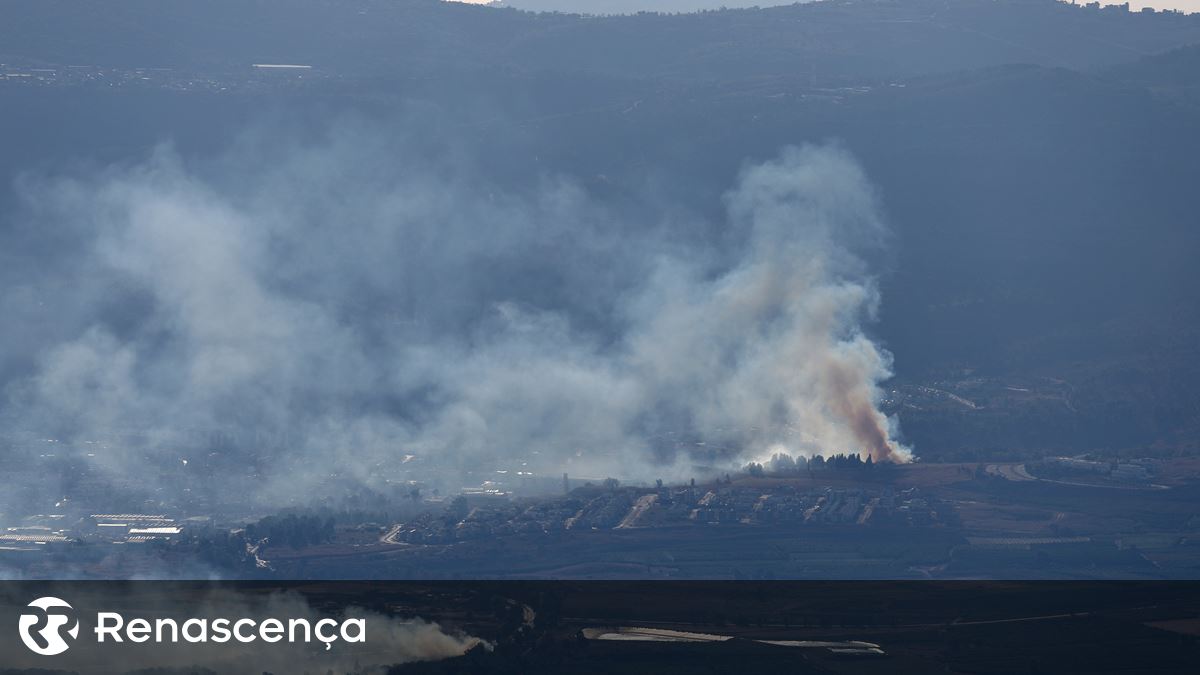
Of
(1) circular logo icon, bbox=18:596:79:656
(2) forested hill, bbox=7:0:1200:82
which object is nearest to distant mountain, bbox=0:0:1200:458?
(2) forested hill, bbox=7:0:1200:82

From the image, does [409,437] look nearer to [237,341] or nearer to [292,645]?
[237,341]

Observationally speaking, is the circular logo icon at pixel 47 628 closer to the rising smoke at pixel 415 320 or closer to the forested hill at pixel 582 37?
the rising smoke at pixel 415 320

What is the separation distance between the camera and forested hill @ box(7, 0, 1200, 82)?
12375 centimetres

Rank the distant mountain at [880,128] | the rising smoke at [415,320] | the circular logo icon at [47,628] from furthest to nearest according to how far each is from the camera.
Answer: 1. the distant mountain at [880,128]
2. the rising smoke at [415,320]
3. the circular logo icon at [47,628]

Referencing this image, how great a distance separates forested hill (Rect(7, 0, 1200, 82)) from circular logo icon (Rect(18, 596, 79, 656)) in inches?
2935

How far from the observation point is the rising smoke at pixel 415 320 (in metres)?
82.1

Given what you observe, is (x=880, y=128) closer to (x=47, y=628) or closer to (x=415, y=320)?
Answer: (x=415, y=320)

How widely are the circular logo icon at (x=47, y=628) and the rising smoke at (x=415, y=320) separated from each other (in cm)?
2784

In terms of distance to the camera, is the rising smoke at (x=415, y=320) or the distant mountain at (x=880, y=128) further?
the distant mountain at (x=880, y=128)

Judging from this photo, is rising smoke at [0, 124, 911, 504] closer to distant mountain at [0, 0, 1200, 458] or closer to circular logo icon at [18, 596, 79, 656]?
distant mountain at [0, 0, 1200, 458]

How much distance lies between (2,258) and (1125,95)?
54.2 meters

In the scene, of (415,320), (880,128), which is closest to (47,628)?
(415,320)

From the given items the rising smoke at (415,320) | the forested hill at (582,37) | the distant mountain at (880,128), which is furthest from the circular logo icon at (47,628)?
the forested hill at (582,37)

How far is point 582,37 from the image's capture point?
135 meters
